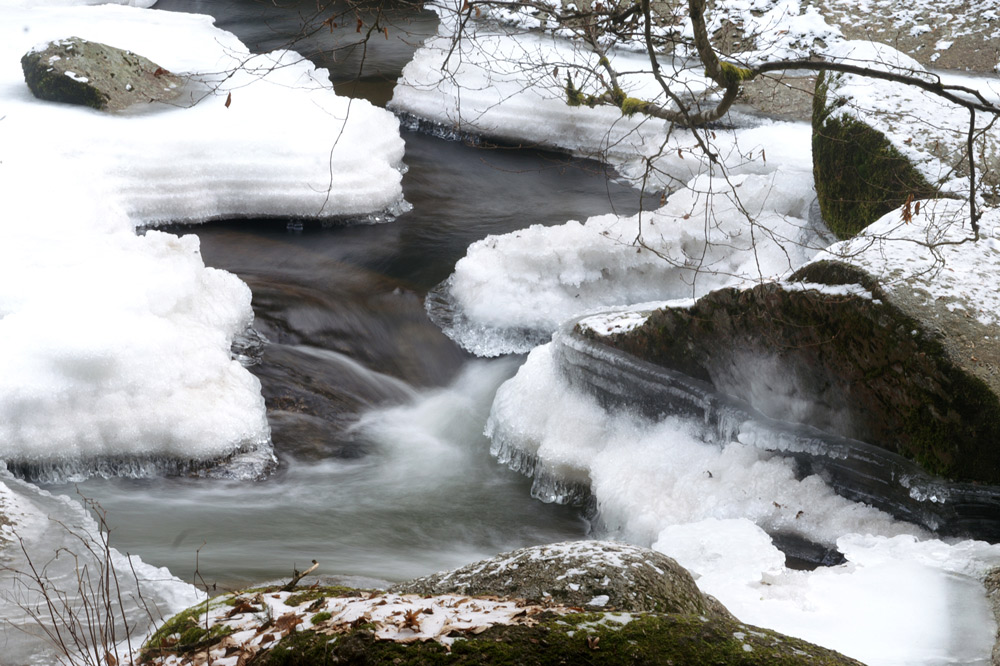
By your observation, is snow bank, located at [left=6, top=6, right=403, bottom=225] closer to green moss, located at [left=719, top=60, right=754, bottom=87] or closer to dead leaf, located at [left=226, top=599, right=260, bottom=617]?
green moss, located at [left=719, top=60, right=754, bottom=87]

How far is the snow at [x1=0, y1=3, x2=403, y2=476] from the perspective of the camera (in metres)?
4.67

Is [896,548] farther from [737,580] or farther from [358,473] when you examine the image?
[358,473]

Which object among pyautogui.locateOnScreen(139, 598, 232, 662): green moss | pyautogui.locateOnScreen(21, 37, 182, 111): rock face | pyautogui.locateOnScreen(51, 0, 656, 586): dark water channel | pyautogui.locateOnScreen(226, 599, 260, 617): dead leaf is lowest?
pyautogui.locateOnScreen(51, 0, 656, 586): dark water channel

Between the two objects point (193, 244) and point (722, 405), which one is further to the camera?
point (193, 244)

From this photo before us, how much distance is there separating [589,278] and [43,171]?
494 cm

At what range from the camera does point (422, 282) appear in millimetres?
7598

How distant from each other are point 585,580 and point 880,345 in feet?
7.32

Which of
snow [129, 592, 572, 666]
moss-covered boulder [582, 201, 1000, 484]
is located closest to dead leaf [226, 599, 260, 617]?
snow [129, 592, 572, 666]

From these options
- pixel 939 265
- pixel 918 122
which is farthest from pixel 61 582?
pixel 918 122

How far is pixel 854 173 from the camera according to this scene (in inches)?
272

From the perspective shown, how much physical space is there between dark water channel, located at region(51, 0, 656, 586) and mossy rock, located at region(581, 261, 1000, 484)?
1367 mm

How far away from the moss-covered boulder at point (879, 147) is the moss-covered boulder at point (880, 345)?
5.93 ft

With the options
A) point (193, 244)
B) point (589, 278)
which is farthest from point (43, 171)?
point (589, 278)

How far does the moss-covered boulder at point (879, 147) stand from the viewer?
249 inches
